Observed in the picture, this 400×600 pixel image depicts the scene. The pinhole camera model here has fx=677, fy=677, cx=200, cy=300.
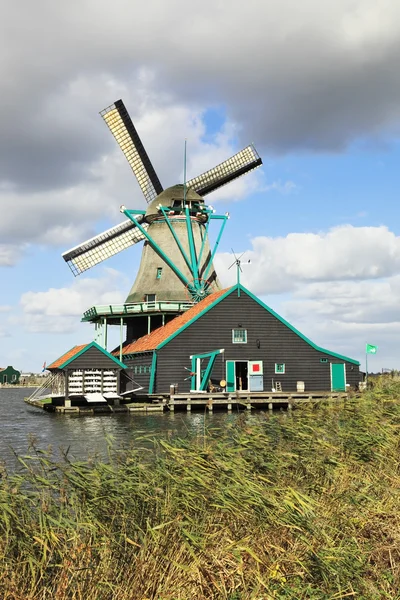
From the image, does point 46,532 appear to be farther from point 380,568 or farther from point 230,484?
point 380,568

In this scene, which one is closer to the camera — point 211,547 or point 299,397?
point 211,547

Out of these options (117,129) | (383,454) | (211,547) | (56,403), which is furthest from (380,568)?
(117,129)

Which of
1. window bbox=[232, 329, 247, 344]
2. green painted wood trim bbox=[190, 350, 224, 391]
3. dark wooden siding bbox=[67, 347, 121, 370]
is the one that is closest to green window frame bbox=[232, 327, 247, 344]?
window bbox=[232, 329, 247, 344]

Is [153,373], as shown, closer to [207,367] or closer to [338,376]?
[207,367]

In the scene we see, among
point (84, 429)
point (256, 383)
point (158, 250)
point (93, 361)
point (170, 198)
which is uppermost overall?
point (170, 198)

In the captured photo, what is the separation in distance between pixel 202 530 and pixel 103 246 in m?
38.3

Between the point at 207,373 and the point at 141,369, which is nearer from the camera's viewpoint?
the point at 207,373

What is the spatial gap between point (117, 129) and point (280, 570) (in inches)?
1641

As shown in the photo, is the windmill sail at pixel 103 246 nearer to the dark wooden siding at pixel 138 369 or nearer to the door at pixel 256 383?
the dark wooden siding at pixel 138 369

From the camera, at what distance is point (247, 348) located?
3575 centimetres

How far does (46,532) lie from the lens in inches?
235

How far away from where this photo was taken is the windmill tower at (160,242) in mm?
41469

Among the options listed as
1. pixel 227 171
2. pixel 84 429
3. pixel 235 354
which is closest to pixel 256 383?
pixel 235 354

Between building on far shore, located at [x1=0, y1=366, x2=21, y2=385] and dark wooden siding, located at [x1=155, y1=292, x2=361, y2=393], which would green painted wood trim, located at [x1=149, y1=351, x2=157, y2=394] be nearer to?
dark wooden siding, located at [x1=155, y1=292, x2=361, y2=393]
